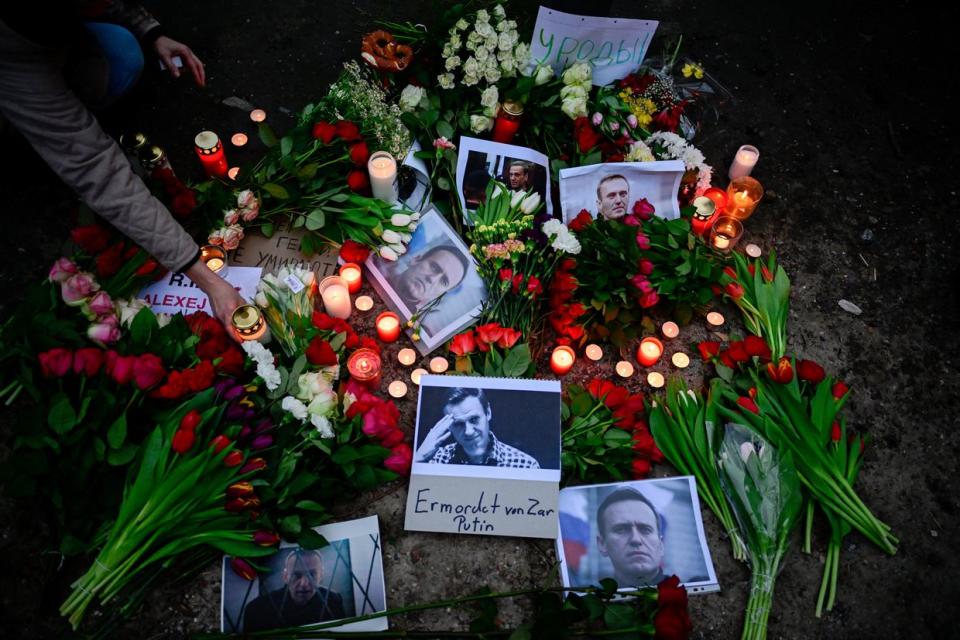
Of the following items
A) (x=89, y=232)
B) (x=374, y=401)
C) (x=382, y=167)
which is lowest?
(x=374, y=401)

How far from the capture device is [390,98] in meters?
2.05

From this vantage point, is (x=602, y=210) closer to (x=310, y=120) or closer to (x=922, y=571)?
(x=310, y=120)

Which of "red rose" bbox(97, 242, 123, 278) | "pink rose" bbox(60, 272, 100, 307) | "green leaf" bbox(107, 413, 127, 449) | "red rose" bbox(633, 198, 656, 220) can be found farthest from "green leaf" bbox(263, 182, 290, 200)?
"red rose" bbox(633, 198, 656, 220)

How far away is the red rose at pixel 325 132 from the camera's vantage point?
177 centimetres

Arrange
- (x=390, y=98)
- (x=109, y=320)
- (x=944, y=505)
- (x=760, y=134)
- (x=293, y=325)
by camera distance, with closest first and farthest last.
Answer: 1. (x=109, y=320)
2. (x=293, y=325)
3. (x=944, y=505)
4. (x=390, y=98)
5. (x=760, y=134)

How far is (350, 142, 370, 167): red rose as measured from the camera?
1.75 m

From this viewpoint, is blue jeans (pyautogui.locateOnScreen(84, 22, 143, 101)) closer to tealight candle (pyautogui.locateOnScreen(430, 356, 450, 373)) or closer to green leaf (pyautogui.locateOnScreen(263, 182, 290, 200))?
green leaf (pyautogui.locateOnScreen(263, 182, 290, 200))

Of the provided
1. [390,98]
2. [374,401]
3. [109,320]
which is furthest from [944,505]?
[109,320]

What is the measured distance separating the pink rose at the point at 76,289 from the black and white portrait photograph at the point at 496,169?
991mm

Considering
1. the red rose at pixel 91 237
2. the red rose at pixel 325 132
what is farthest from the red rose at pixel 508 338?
the red rose at pixel 91 237

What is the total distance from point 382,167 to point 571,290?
634 mm

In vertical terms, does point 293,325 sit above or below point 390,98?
below

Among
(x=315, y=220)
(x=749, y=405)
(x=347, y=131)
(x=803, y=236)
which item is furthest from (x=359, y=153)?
(x=803, y=236)

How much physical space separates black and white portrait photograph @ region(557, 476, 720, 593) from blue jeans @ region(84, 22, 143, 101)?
1.82 m
